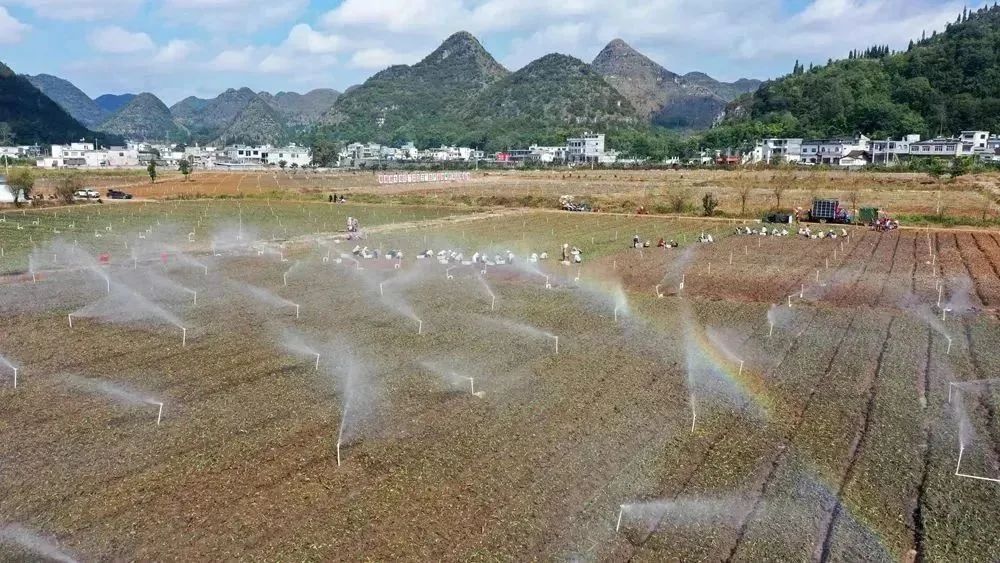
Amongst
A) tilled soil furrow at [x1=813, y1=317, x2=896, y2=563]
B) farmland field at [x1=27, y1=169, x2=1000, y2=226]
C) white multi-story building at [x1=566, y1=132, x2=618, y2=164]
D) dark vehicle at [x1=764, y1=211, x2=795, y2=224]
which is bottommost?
tilled soil furrow at [x1=813, y1=317, x2=896, y2=563]

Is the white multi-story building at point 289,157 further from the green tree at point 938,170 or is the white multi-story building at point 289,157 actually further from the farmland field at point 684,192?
the green tree at point 938,170

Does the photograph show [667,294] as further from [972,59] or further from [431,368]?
[972,59]

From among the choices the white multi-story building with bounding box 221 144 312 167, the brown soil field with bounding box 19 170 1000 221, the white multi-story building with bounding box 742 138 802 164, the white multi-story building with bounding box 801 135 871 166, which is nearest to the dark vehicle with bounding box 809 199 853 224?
the brown soil field with bounding box 19 170 1000 221

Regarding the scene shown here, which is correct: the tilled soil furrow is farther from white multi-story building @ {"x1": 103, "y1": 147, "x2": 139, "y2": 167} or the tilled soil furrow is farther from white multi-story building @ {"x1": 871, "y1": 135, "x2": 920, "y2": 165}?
white multi-story building @ {"x1": 103, "y1": 147, "x2": 139, "y2": 167}

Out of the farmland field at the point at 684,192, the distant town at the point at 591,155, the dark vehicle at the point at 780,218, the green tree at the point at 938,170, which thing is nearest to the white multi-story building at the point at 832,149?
the distant town at the point at 591,155

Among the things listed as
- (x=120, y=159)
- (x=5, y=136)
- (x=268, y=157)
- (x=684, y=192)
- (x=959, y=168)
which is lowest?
(x=684, y=192)

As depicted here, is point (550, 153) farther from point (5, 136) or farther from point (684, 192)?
point (5, 136)

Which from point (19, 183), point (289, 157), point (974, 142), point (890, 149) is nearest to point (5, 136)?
point (289, 157)
